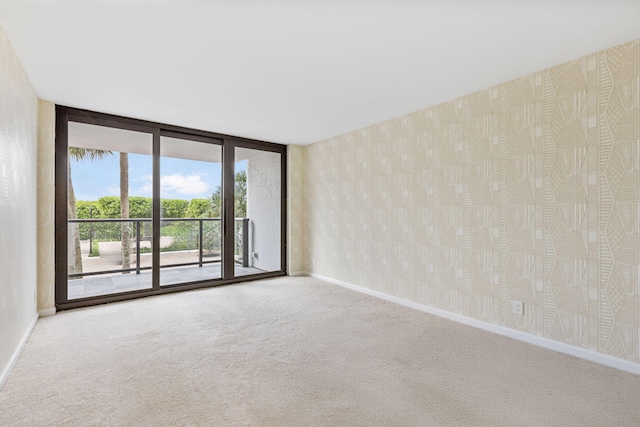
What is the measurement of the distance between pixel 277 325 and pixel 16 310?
206 cm

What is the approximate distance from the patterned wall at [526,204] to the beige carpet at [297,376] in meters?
0.37

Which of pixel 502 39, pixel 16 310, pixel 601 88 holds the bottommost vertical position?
pixel 16 310

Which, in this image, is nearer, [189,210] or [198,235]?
[189,210]

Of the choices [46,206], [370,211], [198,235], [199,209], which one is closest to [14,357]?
[46,206]

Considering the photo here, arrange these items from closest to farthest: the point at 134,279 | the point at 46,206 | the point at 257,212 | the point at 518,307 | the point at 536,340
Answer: the point at 536,340
the point at 518,307
the point at 46,206
the point at 134,279
the point at 257,212

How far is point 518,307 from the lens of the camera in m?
2.75

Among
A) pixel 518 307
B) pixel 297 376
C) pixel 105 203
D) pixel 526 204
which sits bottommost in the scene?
pixel 297 376

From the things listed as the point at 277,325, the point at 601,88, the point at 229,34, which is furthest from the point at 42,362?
the point at 601,88

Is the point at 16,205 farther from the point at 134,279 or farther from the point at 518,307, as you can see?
the point at 518,307

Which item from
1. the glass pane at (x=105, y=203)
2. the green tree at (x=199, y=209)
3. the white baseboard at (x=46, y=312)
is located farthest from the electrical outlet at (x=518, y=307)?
the white baseboard at (x=46, y=312)

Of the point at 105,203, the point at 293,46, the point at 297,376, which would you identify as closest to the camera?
the point at 297,376

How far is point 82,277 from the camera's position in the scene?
16.1ft

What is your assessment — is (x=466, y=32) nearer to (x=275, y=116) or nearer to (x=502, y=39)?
(x=502, y=39)

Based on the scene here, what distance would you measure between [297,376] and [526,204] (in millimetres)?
A: 2332
